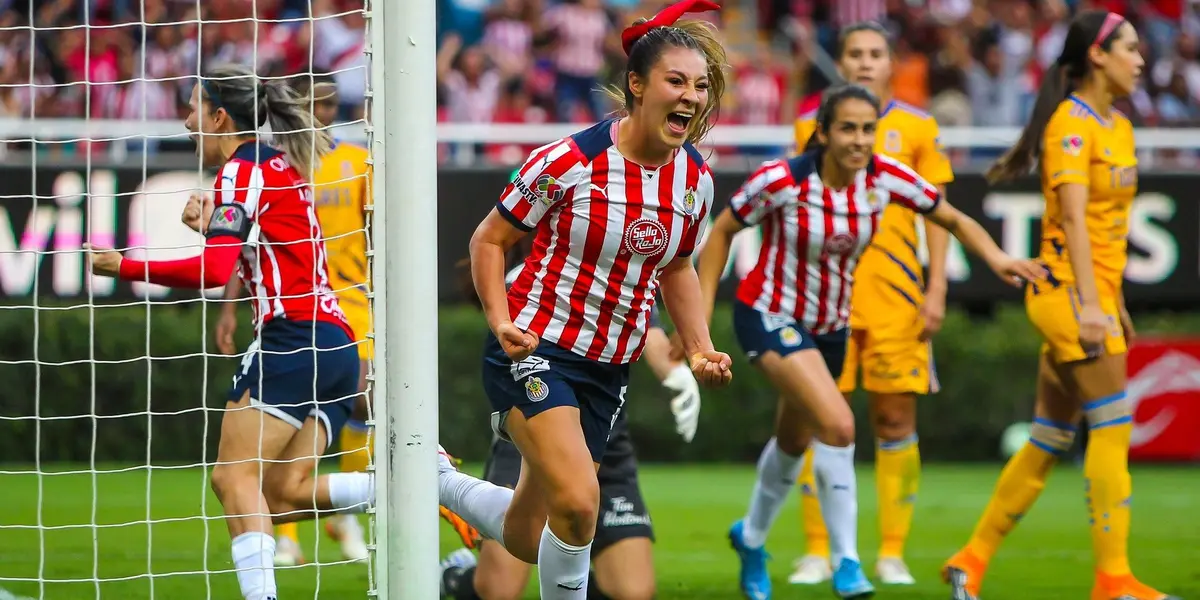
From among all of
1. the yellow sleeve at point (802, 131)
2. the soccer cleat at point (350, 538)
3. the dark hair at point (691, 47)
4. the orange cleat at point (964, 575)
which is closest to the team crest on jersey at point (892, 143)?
the yellow sleeve at point (802, 131)

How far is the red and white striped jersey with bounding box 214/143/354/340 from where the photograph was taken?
15.8ft

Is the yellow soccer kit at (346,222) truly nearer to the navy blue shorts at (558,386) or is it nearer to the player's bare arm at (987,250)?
the navy blue shorts at (558,386)

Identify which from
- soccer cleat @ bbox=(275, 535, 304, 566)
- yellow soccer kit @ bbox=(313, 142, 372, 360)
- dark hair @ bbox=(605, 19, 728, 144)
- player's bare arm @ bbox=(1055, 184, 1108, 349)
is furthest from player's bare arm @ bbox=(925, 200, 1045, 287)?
soccer cleat @ bbox=(275, 535, 304, 566)

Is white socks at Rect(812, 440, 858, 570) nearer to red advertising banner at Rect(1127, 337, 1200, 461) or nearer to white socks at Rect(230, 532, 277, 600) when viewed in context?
white socks at Rect(230, 532, 277, 600)

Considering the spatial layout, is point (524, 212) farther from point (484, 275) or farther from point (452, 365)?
point (452, 365)

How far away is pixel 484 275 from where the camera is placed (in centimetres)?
427

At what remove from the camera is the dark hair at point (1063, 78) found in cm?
579

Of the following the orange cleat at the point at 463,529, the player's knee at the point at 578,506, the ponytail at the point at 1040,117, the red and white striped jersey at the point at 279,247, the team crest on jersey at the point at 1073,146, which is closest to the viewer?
the player's knee at the point at 578,506

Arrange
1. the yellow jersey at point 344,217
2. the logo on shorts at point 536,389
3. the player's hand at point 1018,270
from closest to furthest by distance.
A: 1. the logo on shorts at point 536,389
2. the player's hand at point 1018,270
3. the yellow jersey at point 344,217

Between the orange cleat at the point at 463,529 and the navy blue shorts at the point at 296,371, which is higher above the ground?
the navy blue shorts at the point at 296,371

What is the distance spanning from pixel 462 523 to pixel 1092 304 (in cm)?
244

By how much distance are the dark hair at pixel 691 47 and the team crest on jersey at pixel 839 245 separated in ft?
5.19

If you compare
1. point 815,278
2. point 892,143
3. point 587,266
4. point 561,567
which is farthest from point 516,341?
point 892,143

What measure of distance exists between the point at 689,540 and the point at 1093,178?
3.12m
